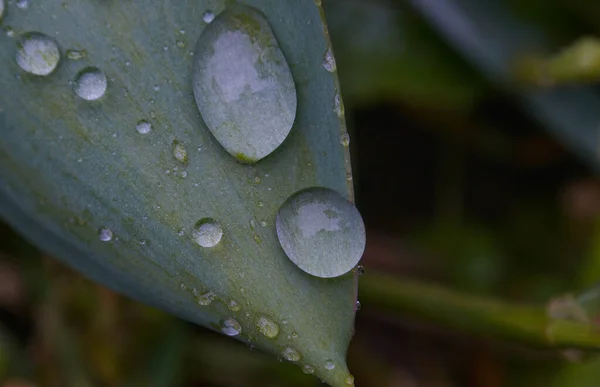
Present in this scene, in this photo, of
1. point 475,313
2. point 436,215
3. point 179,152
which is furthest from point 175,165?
point 436,215

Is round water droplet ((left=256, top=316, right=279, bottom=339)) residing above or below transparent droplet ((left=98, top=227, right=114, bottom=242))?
below

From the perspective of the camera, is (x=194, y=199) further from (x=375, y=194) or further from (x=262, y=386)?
(x=375, y=194)

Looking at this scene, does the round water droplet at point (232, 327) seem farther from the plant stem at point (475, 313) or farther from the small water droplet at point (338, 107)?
the plant stem at point (475, 313)

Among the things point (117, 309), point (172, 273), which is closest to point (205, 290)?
point (172, 273)

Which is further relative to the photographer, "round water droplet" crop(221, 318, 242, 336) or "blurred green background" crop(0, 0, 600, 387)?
"blurred green background" crop(0, 0, 600, 387)

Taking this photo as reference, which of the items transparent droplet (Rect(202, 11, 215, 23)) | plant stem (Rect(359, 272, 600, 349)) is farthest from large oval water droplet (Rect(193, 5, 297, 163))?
plant stem (Rect(359, 272, 600, 349))

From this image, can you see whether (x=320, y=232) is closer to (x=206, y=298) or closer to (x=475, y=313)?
(x=206, y=298)

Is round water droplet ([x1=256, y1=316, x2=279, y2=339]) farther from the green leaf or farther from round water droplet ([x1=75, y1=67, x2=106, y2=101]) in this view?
round water droplet ([x1=75, y1=67, x2=106, y2=101])

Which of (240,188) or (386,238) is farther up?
(386,238)
